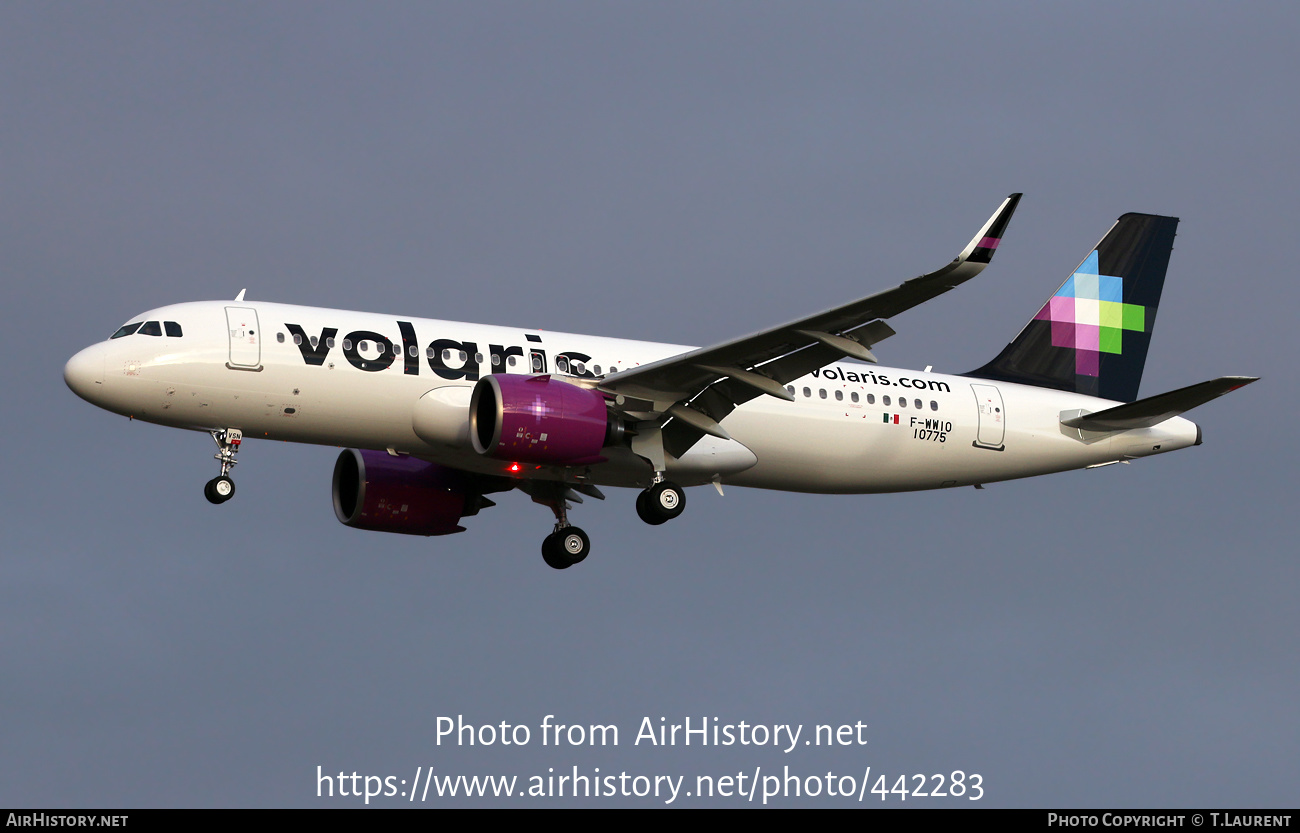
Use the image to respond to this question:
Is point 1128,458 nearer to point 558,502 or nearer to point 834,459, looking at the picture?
point 834,459

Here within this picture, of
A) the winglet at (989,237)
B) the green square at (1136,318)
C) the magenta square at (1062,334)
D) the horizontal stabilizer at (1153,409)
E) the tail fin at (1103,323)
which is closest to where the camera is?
the winglet at (989,237)

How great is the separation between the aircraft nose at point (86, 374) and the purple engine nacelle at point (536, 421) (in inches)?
286

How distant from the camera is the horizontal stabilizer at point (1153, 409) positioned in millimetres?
34750

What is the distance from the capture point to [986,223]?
27.8 m

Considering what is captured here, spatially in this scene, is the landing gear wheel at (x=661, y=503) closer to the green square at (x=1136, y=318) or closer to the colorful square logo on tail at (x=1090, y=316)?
the colorful square logo on tail at (x=1090, y=316)

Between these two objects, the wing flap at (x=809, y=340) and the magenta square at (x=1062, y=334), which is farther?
the magenta square at (x=1062, y=334)

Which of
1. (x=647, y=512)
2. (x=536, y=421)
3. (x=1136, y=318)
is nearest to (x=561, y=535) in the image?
(x=647, y=512)

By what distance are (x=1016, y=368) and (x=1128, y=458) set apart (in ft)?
11.6

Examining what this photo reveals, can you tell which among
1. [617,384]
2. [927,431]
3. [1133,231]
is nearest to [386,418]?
[617,384]

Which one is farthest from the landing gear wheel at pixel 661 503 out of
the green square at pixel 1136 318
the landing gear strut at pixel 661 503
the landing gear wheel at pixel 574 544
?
the green square at pixel 1136 318

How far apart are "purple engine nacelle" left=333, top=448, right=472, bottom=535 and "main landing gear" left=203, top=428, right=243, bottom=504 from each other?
5309 mm

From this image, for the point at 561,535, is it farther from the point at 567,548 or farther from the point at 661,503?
the point at 661,503

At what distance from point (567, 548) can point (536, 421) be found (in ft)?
19.6

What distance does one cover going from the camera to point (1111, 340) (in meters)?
43.2
